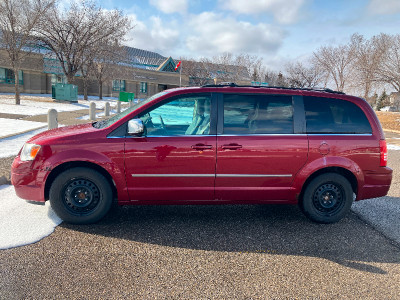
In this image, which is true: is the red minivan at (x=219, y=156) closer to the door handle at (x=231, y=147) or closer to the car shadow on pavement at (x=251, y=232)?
the door handle at (x=231, y=147)

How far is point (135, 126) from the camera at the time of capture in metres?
3.48

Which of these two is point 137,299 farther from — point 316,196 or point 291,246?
point 316,196

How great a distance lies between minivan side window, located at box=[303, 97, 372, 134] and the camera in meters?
3.88

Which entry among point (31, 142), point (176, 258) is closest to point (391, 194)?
point (176, 258)

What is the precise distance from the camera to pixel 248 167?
3.68 m

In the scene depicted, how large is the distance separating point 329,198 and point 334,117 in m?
1.12

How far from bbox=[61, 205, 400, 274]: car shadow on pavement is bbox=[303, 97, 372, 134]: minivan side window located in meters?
1.33

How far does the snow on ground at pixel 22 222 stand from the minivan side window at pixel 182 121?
172 centimetres

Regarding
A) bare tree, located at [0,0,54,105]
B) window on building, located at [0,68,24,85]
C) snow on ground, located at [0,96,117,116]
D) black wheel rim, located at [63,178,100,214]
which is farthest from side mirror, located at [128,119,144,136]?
window on building, located at [0,68,24,85]

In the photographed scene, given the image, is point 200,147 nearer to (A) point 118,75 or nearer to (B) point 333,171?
(B) point 333,171

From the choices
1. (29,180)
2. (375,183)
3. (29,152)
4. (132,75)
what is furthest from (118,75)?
(375,183)

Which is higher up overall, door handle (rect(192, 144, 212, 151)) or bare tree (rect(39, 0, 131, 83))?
bare tree (rect(39, 0, 131, 83))

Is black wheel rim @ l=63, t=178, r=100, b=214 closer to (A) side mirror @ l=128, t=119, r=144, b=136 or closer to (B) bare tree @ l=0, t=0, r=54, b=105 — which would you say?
(A) side mirror @ l=128, t=119, r=144, b=136

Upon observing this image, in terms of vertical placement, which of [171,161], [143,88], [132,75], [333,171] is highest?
[132,75]
